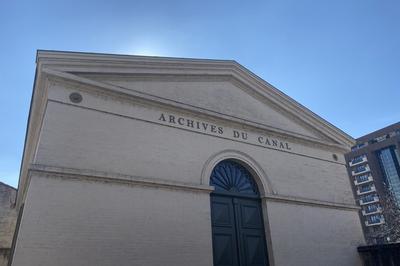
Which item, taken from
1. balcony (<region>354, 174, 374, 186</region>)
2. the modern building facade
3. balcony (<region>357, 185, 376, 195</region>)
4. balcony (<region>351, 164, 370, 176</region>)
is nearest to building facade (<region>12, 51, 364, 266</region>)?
the modern building facade

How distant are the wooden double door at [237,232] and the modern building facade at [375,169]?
52.3m

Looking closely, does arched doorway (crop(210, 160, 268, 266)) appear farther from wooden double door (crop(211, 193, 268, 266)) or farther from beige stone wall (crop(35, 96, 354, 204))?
beige stone wall (crop(35, 96, 354, 204))

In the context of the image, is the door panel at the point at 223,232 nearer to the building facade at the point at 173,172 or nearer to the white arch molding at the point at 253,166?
the building facade at the point at 173,172

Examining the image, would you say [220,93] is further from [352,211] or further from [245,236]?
[352,211]

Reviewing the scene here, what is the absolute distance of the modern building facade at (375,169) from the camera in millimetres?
60781

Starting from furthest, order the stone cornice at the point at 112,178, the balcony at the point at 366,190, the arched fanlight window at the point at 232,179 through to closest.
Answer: the balcony at the point at 366,190, the arched fanlight window at the point at 232,179, the stone cornice at the point at 112,178

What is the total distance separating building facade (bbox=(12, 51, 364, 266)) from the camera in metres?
8.48

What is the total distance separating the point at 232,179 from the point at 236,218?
55.5 inches

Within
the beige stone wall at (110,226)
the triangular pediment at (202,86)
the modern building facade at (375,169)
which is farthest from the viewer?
the modern building facade at (375,169)

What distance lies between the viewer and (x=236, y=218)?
11445 millimetres

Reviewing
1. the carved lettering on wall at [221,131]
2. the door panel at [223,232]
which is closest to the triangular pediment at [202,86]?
the carved lettering on wall at [221,131]

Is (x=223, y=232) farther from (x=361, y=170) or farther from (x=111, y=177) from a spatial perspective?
(x=361, y=170)

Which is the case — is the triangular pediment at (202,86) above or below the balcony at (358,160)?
below

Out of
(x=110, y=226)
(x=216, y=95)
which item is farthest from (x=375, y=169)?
(x=110, y=226)
